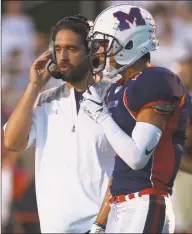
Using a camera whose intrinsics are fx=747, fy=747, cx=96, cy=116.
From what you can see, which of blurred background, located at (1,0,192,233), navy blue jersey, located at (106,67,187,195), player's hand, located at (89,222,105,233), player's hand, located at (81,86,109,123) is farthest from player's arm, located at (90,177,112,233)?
blurred background, located at (1,0,192,233)

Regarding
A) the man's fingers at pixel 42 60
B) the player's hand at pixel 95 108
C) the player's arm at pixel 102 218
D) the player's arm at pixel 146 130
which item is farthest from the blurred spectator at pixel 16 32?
the player's arm at pixel 146 130

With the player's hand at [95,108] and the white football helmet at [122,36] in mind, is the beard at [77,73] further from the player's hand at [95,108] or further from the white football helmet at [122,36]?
the player's hand at [95,108]

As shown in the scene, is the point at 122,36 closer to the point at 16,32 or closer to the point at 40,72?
the point at 40,72

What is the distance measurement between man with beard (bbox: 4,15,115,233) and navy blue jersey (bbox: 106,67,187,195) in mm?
684

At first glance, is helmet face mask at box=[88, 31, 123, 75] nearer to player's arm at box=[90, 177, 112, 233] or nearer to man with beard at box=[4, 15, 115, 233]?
man with beard at box=[4, 15, 115, 233]

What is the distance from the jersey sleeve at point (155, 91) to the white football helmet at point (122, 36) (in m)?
0.34

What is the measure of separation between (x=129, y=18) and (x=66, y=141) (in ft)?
2.86

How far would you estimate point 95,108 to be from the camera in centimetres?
347

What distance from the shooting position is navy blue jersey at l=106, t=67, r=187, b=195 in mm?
3324

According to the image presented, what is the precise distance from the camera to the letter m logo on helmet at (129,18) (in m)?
3.73

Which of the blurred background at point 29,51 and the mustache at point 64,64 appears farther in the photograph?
the blurred background at point 29,51

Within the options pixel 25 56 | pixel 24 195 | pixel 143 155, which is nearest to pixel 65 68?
pixel 143 155

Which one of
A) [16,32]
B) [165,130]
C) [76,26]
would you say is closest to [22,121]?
[76,26]

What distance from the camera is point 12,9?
342 inches
